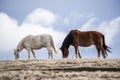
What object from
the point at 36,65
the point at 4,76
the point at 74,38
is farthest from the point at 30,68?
the point at 74,38

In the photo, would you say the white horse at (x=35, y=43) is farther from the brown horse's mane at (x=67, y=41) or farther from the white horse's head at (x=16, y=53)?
the brown horse's mane at (x=67, y=41)

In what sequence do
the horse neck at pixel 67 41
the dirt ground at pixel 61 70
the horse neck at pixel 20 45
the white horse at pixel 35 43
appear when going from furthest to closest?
the horse neck at pixel 20 45 < the white horse at pixel 35 43 < the horse neck at pixel 67 41 < the dirt ground at pixel 61 70

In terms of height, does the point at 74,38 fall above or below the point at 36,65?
above

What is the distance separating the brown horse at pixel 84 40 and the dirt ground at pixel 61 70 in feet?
16.5

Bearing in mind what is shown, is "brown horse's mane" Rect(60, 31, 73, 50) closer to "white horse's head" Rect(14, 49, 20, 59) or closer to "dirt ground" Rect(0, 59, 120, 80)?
"white horse's head" Rect(14, 49, 20, 59)

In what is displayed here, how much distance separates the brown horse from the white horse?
1.13 m

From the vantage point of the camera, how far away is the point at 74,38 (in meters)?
28.4

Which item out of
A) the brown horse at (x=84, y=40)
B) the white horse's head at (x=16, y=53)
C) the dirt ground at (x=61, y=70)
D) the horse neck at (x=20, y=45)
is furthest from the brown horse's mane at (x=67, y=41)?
the dirt ground at (x=61, y=70)

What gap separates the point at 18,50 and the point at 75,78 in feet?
47.3

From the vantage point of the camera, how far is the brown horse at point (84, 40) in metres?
28.4

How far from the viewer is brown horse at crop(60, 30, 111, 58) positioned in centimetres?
2839

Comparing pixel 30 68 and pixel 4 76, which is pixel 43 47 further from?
pixel 4 76

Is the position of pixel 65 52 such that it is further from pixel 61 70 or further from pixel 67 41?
pixel 61 70

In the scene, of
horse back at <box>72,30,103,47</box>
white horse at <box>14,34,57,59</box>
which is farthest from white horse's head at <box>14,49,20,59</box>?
horse back at <box>72,30,103,47</box>
